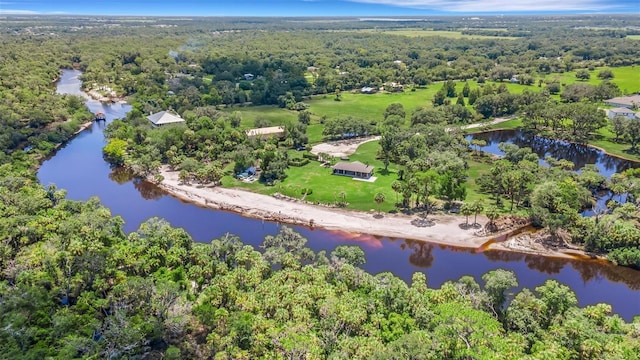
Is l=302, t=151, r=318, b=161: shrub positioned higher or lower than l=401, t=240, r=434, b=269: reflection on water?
higher

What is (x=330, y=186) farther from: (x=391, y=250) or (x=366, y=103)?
(x=366, y=103)

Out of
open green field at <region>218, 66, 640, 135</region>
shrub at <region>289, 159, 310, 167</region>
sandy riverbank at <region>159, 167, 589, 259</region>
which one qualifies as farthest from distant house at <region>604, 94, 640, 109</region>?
shrub at <region>289, 159, 310, 167</region>

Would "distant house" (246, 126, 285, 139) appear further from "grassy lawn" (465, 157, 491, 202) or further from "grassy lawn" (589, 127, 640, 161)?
"grassy lawn" (589, 127, 640, 161)

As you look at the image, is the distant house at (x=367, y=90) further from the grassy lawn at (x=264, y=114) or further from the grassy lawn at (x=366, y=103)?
the grassy lawn at (x=264, y=114)

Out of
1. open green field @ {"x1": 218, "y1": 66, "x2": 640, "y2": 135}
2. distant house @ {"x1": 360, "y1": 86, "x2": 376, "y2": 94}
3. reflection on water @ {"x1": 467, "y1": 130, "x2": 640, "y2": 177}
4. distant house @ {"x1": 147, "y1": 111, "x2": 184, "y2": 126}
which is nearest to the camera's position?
reflection on water @ {"x1": 467, "y1": 130, "x2": 640, "y2": 177}

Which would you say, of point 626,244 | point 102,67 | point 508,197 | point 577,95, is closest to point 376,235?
point 508,197

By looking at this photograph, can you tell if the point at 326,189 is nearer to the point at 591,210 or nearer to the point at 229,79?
the point at 591,210

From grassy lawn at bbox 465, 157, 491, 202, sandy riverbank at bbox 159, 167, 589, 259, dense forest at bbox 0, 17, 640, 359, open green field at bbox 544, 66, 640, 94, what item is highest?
open green field at bbox 544, 66, 640, 94
